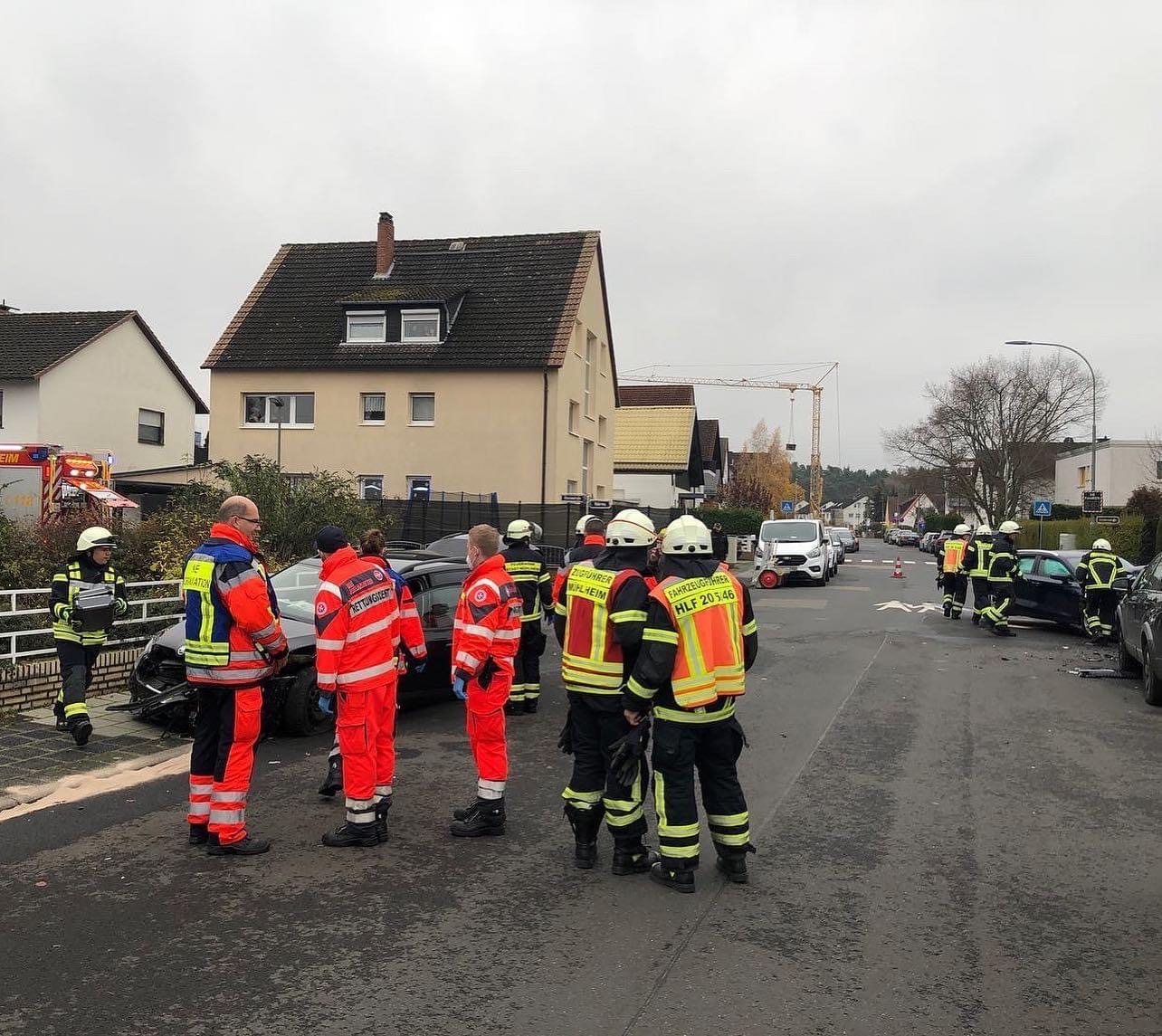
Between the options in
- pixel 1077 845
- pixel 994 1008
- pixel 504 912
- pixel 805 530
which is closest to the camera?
pixel 994 1008

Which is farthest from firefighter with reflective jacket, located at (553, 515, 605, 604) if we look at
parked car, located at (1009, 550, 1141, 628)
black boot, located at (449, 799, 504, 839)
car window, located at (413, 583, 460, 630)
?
parked car, located at (1009, 550, 1141, 628)

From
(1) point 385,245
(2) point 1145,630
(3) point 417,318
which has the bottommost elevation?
(2) point 1145,630

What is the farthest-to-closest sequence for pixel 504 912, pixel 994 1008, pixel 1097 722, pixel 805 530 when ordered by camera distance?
1. pixel 805 530
2. pixel 1097 722
3. pixel 504 912
4. pixel 994 1008

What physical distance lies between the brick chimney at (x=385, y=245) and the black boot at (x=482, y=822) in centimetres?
2858

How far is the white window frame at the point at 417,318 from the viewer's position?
29812 millimetres

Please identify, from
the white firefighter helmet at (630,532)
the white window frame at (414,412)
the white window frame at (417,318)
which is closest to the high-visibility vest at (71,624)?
the white firefighter helmet at (630,532)

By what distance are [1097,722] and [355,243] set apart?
2935cm

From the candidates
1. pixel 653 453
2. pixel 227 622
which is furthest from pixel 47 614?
pixel 653 453

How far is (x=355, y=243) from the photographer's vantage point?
3325cm

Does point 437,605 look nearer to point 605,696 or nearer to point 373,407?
point 605,696

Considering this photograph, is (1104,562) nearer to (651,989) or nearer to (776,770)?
(776,770)

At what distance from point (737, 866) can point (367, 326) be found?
27797 mm

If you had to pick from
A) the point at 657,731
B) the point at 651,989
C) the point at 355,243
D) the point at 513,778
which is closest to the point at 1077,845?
the point at 657,731

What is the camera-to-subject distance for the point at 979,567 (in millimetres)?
16297
